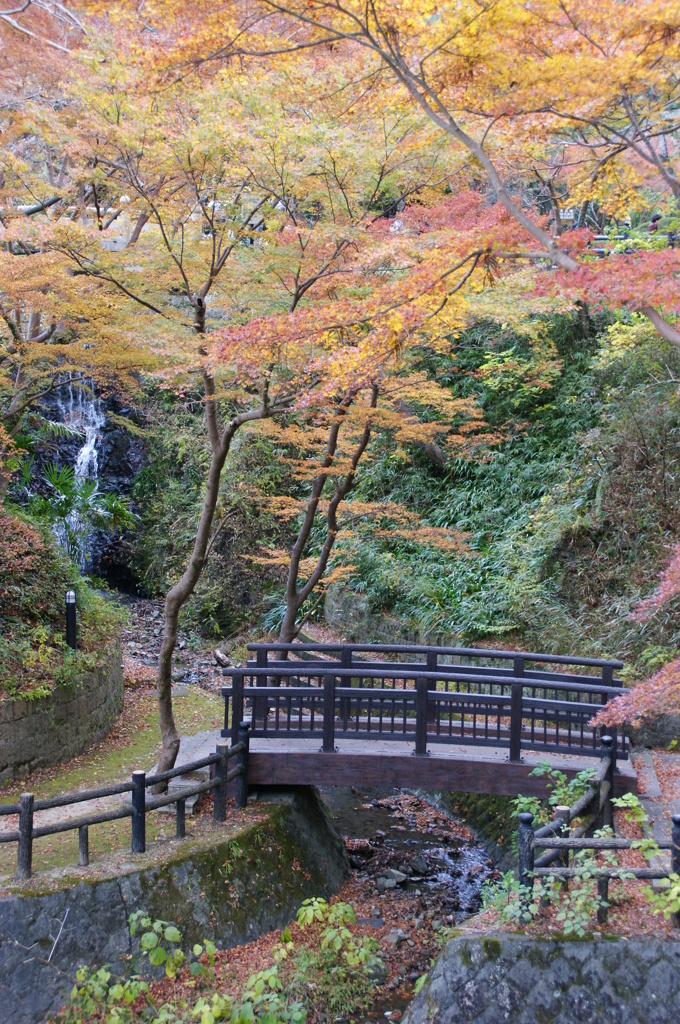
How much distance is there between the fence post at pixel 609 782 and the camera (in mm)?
6805

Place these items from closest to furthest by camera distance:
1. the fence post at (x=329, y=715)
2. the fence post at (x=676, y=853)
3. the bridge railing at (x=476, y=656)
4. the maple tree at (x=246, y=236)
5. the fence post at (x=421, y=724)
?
the fence post at (x=676, y=853)
the maple tree at (x=246, y=236)
the fence post at (x=421, y=724)
the fence post at (x=329, y=715)
the bridge railing at (x=476, y=656)

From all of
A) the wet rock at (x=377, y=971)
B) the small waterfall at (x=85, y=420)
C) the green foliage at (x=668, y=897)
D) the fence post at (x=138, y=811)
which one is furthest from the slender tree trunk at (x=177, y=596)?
the small waterfall at (x=85, y=420)

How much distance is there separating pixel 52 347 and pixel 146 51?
537 cm

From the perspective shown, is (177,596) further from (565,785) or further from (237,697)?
(565,785)

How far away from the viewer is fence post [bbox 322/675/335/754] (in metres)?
7.92

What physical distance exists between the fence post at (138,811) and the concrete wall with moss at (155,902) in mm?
132

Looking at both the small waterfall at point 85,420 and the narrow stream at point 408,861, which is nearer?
the narrow stream at point 408,861

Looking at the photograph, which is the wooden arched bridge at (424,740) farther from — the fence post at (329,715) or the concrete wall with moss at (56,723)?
the concrete wall with moss at (56,723)

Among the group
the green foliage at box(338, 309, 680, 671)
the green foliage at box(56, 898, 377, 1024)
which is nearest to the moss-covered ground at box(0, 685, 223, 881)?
the green foliage at box(56, 898, 377, 1024)

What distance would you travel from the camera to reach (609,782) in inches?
271

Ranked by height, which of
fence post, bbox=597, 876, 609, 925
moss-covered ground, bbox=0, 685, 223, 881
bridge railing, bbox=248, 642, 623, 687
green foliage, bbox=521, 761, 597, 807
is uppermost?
bridge railing, bbox=248, 642, 623, 687

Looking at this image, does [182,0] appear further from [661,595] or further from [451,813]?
[451,813]

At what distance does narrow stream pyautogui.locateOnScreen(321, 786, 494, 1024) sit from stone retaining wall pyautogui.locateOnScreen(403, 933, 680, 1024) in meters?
1.51

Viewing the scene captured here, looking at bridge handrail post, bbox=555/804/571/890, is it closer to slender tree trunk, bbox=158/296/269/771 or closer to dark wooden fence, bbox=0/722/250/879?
dark wooden fence, bbox=0/722/250/879
